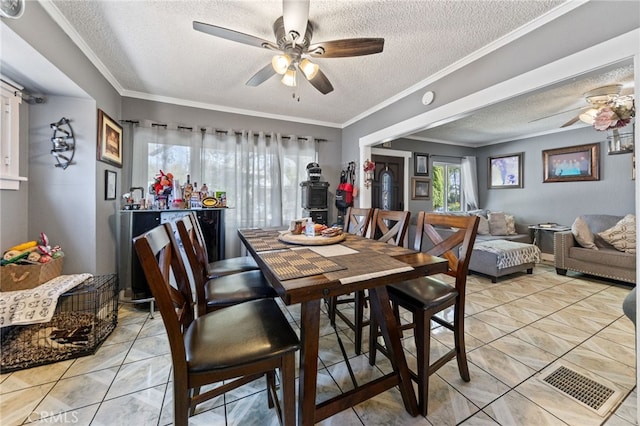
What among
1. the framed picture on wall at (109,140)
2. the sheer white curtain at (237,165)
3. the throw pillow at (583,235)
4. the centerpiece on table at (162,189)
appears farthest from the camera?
the throw pillow at (583,235)

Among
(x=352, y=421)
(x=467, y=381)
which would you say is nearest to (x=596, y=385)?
(x=467, y=381)

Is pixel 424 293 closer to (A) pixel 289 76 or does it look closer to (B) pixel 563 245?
(A) pixel 289 76

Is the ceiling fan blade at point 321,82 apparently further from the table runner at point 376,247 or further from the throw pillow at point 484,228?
the throw pillow at point 484,228

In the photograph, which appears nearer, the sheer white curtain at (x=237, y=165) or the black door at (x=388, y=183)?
the sheer white curtain at (x=237, y=165)

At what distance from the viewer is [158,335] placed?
2.06 m

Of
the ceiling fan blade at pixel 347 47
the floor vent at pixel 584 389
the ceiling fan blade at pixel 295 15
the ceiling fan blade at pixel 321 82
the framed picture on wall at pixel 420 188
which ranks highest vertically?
the ceiling fan blade at pixel 295 15

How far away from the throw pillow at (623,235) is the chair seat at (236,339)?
15.3 ft

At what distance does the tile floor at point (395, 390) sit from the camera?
1278mm

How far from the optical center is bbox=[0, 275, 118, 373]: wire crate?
1655mm

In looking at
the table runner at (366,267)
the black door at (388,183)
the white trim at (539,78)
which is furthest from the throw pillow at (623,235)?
the table runner at (366,267)

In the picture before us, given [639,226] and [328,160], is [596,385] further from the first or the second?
[328,160]

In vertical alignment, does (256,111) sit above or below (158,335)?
above

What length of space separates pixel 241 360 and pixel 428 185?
5.32m

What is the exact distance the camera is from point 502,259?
3.30 m
